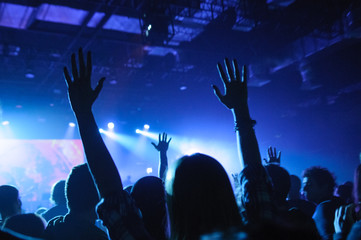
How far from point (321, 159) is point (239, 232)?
608 inches

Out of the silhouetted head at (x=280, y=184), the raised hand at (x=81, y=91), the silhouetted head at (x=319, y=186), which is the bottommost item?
the silhouetted head at (x=319, y=186)

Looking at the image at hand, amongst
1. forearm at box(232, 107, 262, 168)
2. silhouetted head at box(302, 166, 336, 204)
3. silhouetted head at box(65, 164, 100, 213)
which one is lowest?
silhouetted head at box(302, 166, 336, 204)

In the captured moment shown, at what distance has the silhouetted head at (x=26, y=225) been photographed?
2.33m

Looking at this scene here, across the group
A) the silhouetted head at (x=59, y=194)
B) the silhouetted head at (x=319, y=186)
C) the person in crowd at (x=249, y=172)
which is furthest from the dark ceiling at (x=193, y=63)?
the person in crowd at (x=249, y=172)

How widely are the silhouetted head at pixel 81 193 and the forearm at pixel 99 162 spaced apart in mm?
1035

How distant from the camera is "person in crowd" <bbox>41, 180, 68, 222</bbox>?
3804 mm

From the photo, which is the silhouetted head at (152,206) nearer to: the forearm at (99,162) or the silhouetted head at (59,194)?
the forearm at (99,162)

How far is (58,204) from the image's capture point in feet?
13.0

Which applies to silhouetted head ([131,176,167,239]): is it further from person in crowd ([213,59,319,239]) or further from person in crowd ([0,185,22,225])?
person in crowd ([0,185,22,225])

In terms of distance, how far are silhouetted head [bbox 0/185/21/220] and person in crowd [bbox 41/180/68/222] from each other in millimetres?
635

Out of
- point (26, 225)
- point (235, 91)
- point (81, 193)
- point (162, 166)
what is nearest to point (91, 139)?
point (235, 91)

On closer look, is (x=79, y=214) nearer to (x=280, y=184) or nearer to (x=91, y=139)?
(x=91, y=139)

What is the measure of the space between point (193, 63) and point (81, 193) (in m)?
9.60

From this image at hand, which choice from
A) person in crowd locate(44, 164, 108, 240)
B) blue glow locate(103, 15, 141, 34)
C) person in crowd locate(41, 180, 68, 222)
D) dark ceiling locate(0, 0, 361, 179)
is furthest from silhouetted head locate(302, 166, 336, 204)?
blue glow locate(103, 15, 141, 34)
